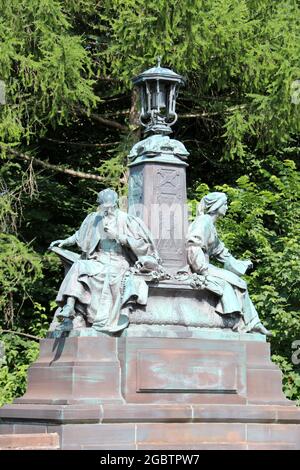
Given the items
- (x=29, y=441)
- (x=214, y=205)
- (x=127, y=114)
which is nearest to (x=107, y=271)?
(x=214, y=205)

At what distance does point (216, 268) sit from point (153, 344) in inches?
63.8

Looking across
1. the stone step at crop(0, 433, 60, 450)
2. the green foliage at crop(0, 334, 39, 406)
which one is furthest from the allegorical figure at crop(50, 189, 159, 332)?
the green foliage at crop(0, 334, 39, 406)

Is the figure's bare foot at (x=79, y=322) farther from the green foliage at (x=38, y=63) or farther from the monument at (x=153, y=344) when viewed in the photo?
the green foliage at (x=38, y=63)

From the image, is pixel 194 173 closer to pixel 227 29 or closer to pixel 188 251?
pixel 227 29

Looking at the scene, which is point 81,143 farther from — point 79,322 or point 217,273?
point 79,322

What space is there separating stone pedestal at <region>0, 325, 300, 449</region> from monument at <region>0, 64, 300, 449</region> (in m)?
0.01

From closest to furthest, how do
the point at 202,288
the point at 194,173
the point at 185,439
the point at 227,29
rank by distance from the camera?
the point at 185,439 → the point at 202,288 → the point at 227,29 → the point at 194,173

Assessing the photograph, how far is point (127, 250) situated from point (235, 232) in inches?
294

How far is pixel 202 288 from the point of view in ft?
50.5

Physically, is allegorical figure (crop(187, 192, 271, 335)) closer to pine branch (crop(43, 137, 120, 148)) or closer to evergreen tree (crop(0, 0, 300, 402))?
evergreen tree (crop(0, 0, 300, 402))

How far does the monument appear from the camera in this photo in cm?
1434

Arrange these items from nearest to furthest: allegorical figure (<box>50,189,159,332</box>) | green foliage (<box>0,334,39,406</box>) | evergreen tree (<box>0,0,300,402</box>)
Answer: allegorical figure (<box>50,189,159,332</box>) → green foliage (<box>0,334,39,406</box>) → evergreen tree (<box>0,0,300,402</box>)

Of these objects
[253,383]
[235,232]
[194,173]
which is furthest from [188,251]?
[194,173]

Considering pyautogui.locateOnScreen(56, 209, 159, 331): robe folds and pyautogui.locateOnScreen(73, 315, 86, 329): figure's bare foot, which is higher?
pyautogui.locateOnScreen(56, 209, 159, 331): robe folds
